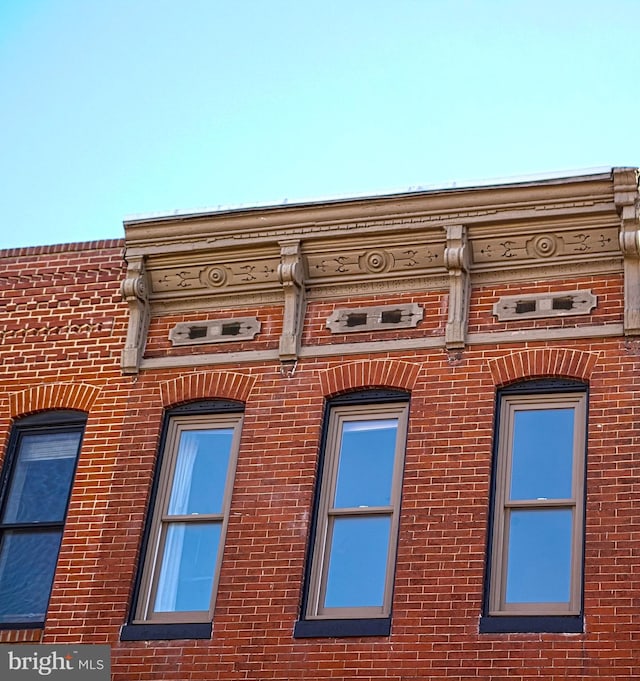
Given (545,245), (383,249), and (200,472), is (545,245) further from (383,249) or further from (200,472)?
(200,472)

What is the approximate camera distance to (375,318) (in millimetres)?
14672

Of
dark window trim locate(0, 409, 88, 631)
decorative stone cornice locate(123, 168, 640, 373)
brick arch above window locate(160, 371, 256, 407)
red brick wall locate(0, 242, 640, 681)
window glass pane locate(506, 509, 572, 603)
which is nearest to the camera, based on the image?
red brick wall locate(0, 242, 640, 681)

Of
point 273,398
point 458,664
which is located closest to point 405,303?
point 273,398

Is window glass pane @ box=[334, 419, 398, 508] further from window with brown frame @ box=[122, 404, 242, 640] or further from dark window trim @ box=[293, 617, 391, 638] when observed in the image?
dark window trim @ box=[293, 617, 391, 638]

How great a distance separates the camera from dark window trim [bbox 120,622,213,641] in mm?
13391

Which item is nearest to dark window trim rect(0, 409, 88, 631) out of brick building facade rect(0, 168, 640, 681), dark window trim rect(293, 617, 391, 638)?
brick building facade rect(0, 168, 640, 681)

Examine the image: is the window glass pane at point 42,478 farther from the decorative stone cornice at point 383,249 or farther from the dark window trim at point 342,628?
the dark window trim at point 342,628

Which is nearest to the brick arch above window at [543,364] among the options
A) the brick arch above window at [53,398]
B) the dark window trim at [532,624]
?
the dark window trim at [532,624]

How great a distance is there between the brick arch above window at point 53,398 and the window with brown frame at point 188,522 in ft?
3.12

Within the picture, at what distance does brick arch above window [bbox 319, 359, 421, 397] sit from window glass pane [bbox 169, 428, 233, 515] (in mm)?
1143

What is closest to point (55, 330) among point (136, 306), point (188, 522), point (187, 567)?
point (136, 306)

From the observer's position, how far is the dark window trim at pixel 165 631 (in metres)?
13.4

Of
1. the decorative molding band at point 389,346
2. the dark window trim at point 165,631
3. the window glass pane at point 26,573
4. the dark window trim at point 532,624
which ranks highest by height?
the decorative molding band at point 389,346

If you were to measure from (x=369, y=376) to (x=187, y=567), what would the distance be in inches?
99.6
